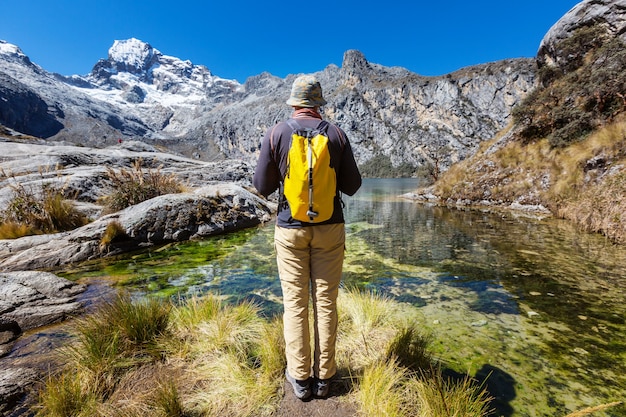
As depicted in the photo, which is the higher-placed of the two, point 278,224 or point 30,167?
point 30,167

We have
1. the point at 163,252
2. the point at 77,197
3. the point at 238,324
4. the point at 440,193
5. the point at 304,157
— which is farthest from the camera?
the point at 440,193

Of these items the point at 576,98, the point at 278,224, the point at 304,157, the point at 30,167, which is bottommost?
the point at 278,224

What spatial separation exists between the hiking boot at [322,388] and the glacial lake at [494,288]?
1729 millimetres

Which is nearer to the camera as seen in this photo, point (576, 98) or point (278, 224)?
point (278, 224)

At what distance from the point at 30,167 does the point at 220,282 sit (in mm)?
10615

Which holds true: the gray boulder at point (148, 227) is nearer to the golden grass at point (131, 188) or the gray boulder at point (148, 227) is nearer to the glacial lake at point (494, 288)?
the glacial lake at point (494, 288)

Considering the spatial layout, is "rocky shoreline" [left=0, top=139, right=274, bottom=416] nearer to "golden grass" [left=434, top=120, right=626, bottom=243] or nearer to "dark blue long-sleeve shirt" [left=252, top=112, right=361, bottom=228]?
"dark blue long-sleeve shirt" [left=252, top=112, right=361, bottom=228]

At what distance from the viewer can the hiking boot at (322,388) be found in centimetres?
278

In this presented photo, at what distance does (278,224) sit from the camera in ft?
8.94

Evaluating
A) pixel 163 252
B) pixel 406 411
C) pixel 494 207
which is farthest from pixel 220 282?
pixel 494 207

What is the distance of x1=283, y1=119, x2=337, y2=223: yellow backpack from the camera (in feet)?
8.04

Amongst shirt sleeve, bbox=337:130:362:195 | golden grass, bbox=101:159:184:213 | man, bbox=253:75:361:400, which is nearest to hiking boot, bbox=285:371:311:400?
man, bbox=253:75:361:400

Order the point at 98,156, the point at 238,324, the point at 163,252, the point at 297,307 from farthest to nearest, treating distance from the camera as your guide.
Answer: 1. the point at 98,156
2. the point at 163,252
3. the point at 238,324
4. the point at 297,307

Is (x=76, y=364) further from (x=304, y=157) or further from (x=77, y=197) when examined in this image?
(x=77, y=197)
